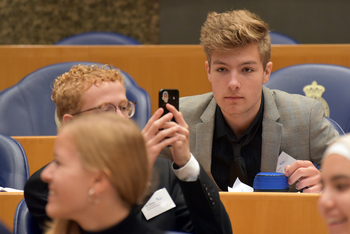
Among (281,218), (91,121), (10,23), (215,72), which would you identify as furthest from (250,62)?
(10,23)

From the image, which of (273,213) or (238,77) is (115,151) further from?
(238,77)

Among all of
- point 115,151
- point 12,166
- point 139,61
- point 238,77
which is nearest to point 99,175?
point 115,151

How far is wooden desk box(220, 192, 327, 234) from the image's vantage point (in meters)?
1.38

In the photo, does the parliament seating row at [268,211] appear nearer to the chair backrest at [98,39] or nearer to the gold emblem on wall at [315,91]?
the gold emblem on wall at [315,91]

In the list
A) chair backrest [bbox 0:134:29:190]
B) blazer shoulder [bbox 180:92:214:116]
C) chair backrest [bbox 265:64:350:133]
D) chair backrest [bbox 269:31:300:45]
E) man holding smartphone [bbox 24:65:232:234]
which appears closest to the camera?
man holding smartphone [bbox 24:65:232:234]

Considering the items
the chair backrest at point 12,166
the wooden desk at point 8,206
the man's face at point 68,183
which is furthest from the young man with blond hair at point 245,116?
the man's face at point 68,183

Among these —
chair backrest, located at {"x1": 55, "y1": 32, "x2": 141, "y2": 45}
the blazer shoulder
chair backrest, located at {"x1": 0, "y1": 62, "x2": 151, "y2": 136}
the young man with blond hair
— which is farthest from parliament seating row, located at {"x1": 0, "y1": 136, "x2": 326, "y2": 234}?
chair backrest, located at {"x1": 55, "y1": 32, "x2": 141, "y2": 45}

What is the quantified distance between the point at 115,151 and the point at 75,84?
0.65 meters

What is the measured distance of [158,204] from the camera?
1468 millimetres

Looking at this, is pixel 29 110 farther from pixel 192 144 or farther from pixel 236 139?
pixel 236 139

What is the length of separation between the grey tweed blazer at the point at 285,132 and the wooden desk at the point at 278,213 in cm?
62

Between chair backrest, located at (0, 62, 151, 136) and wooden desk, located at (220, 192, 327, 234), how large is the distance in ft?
4.02

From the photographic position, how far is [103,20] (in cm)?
487

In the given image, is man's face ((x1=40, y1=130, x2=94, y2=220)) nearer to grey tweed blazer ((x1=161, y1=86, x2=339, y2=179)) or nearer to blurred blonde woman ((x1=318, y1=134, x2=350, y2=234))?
blurred blonde woman ((x1=318, y1=134, x2=350, y2=234))
